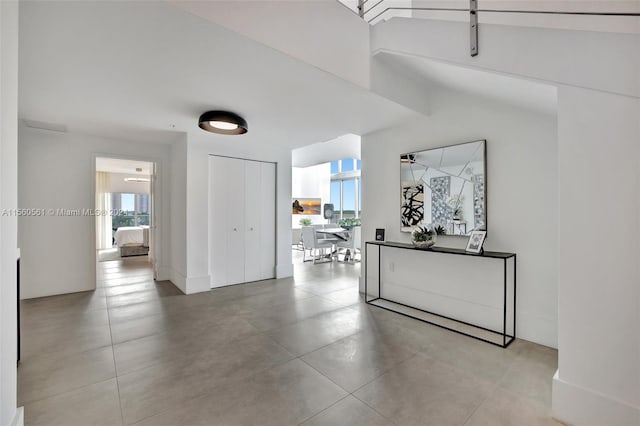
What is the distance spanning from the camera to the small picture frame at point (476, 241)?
9.50 ft

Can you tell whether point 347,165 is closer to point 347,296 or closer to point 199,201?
point 199,201

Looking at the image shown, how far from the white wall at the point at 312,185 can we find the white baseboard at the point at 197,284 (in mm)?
6550

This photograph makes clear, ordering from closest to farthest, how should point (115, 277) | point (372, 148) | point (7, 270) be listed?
point (7, 270) < point (372, 148) < point (115, 277)

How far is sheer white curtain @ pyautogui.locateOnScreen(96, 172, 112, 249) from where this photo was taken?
347 inches

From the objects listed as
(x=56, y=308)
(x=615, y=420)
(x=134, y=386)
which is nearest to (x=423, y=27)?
(x=615, y=420)

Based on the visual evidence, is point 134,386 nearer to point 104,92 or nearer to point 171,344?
point 171,344

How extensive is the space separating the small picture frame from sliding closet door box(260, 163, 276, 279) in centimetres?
335

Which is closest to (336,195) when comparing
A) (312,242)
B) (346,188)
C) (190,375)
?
(346,188)

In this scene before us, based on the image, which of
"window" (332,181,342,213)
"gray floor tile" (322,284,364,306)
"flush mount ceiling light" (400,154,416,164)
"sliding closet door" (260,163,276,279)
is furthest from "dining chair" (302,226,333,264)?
"window" (332,181,342,213)

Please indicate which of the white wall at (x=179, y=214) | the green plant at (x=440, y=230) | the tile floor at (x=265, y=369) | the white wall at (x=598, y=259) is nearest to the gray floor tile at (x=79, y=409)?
the tile floor at (x=265, y=369)

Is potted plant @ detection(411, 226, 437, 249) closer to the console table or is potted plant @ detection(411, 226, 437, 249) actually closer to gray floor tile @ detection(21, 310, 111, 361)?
the console table

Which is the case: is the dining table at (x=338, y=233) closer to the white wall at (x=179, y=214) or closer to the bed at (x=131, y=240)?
the white wall at (x=179, y=214)

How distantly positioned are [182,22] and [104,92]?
1.59 m

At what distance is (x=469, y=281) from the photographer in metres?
3.16
